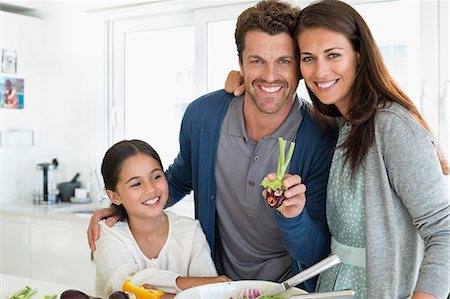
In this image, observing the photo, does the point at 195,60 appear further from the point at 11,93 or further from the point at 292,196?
the point at 292,196

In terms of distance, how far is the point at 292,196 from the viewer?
4.63ft

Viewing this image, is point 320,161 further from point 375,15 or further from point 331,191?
point 375,15

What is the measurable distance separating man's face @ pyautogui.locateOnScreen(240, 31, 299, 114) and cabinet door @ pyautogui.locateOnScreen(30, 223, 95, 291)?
6.20 feet

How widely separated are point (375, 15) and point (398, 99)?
1679mm

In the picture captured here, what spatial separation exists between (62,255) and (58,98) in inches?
42.5

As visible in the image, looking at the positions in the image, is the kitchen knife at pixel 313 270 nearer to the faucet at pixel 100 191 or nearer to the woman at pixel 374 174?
the woman at pixel 374 174

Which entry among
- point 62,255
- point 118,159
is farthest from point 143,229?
point 62,255

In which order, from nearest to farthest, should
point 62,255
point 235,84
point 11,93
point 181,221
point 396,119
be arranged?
point 396,119
point 181,221
point 235,84
point 62,255
point 11,93

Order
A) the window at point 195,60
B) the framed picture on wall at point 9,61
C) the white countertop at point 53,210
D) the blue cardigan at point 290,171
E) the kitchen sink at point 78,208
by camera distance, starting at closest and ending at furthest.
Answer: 1. the blue cardigan at point 290,171
2. the window at point 195,60
3. the white countertop at point 53,210
4. the kitchen sink at point 78,208
5. the framed picture on wall at point 9,61

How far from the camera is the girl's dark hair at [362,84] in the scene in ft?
4.55

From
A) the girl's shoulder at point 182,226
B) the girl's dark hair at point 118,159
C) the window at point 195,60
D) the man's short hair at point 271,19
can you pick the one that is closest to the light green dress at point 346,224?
the man's short hair at point 271,19

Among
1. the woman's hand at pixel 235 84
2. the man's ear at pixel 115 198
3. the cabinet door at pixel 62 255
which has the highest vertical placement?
the woman's hand at pixel 235 84

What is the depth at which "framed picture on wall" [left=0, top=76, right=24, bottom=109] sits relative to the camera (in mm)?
3746

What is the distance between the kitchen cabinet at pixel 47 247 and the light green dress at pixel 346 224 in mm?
2034
